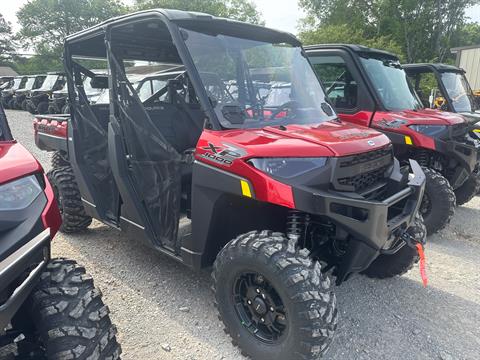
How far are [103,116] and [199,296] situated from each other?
219 centimetres

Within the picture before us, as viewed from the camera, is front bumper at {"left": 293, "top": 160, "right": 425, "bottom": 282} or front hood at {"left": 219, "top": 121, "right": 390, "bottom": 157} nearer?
front bumper at {"left": 293, "top": 160, "right": 425, "bottom": 282}

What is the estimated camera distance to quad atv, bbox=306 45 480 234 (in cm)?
473

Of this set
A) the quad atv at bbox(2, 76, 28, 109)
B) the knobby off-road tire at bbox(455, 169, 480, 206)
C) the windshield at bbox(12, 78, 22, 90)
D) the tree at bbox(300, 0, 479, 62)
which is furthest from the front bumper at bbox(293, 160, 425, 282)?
the tree at bbox(300, 0, 479, 62)

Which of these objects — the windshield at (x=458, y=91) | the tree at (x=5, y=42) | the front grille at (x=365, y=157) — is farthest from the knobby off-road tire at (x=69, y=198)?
the tree at (x=5, y=42)

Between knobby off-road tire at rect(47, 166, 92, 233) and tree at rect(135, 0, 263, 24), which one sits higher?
tree at rect(135, 0, 263, 24)

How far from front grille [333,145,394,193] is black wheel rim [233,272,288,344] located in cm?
79

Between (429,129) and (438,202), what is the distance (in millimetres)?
942

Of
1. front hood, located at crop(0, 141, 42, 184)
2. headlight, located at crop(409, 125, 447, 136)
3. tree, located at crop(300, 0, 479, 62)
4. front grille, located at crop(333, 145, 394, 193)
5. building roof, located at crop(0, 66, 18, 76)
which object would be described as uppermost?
tree, located at crop(300, 0, 479, 62)

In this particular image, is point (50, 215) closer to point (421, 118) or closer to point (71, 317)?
point (71, 317)

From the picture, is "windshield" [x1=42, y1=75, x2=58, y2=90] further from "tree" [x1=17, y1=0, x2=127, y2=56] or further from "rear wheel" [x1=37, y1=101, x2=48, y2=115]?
"tree" [x1=17, y1=0, x2=127, y2=56]

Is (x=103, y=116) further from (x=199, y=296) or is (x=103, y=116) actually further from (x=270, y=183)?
(x=270, y=183)

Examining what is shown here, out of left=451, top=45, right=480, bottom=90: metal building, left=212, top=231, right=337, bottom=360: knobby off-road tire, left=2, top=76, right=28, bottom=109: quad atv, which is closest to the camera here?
left=212, top=231, right=337, bottom=360: knobby off-road tire

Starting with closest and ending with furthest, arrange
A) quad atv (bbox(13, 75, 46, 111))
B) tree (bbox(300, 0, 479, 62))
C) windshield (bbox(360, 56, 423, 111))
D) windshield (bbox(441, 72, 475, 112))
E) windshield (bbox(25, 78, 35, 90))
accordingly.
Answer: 1. windshield (bbox(360, 56, 423, 111))
2. windshield (bbox(441, 72, 475, 112))
3. quad atv (bbox(13, 75, 46, 111))
4. windshield (bbox(25, 78, 35, 90))
5. tree (bbox(300, 0, 479, 62))

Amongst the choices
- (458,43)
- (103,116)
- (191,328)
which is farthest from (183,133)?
(458,43)
